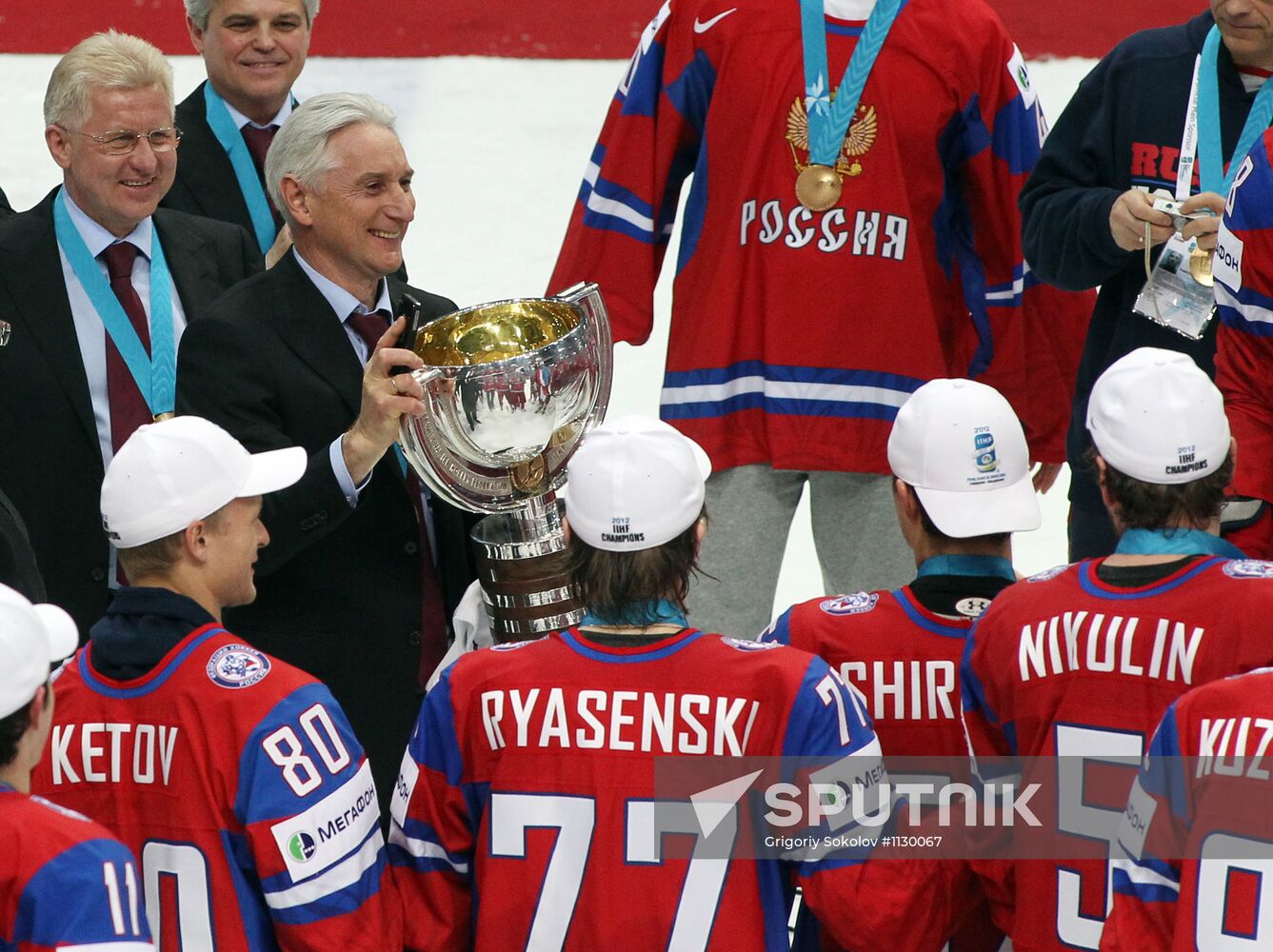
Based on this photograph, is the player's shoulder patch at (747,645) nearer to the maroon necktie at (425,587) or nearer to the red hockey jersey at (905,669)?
the red hockey jersey at (905,669)

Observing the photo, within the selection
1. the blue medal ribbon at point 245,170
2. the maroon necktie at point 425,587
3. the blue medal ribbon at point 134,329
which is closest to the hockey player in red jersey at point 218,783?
the maroon necktie at point 425,587

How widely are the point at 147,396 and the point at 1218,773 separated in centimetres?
200

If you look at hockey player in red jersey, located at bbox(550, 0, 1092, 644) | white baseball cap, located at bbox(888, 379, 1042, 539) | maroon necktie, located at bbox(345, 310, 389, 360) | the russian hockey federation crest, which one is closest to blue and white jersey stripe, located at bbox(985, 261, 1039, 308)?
hockey player in red jersey, located at bbox(550, 0, 1092, 644)

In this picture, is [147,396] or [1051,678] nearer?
[1051,678]

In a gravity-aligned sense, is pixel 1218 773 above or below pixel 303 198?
below

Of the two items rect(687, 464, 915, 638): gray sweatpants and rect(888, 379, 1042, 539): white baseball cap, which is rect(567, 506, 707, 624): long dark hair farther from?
rect(687, 464, 915, 638): gray sweatpants

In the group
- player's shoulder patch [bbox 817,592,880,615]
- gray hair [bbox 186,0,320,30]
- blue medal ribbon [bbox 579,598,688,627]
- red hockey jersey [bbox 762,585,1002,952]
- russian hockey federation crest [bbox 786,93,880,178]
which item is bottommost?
red hockey jersey [bbox 762,585,1002,952]

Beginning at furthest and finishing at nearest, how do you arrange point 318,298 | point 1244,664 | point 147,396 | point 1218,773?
point 147,396, point 318,298, point 1244,664, point 1218,773

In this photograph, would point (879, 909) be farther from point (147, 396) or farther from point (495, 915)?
point (147, 396)

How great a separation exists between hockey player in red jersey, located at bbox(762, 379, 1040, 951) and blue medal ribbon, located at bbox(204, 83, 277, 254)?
174 cm

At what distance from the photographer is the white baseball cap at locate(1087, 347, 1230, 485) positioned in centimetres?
223

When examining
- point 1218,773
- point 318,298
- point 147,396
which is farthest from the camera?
point 147,396

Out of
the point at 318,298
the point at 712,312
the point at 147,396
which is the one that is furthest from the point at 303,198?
the point at 712,312

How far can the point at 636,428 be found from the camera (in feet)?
7.27
